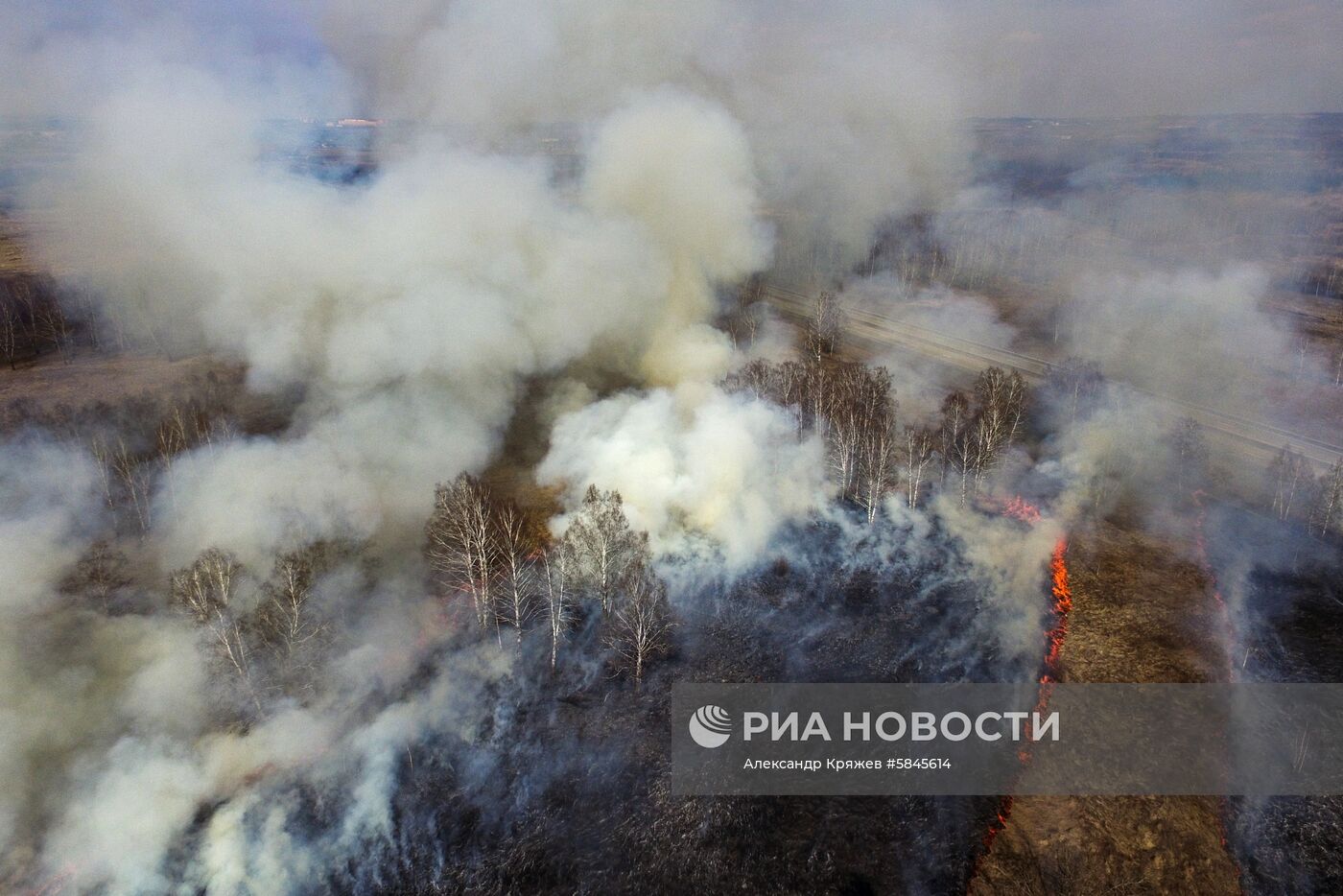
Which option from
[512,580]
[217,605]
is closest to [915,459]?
[512,580]

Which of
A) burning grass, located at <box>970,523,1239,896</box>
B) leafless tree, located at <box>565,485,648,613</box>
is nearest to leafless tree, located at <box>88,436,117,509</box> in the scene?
leafless tree, located at <box>565,485,648,613</box>

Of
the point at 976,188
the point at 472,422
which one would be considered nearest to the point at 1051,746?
the point at 472,422

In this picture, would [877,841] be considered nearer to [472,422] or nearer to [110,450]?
[472,422]

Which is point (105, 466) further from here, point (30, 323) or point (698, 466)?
point (30, 323)

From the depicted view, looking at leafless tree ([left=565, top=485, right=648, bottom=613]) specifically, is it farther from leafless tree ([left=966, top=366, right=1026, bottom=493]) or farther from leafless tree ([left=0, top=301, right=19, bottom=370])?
leafless tree ([left=0, top=301, right=19, bottom=370])

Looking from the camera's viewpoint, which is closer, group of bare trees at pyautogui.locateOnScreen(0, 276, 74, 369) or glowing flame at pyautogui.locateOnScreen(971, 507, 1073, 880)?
glowing flame at pyautogui.locateOnScreen(971, 507, 1073, 880)

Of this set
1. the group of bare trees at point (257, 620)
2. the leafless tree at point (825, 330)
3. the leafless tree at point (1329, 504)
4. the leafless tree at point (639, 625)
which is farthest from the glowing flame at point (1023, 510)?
the group of bare trees at point (257, 620)

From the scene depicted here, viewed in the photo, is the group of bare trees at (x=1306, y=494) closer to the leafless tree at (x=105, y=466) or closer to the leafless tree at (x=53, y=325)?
the leafless tree at (x=105, y=466)
